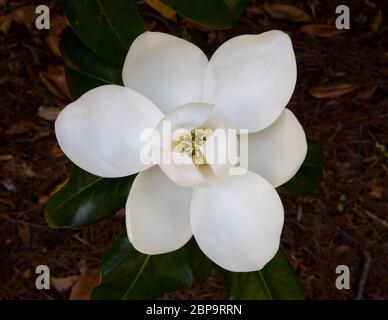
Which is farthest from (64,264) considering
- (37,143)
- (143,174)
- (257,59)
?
(257,59)

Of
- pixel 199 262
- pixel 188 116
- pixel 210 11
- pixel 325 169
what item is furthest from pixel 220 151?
pixel 325 169

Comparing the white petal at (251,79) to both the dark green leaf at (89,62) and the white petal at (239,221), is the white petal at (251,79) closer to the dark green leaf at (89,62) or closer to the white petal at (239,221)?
the white petal at (239,221)

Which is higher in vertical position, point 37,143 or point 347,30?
point 347,30

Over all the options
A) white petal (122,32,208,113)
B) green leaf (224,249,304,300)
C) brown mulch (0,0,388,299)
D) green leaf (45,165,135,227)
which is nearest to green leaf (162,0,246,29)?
white petal (122,32,208,113)

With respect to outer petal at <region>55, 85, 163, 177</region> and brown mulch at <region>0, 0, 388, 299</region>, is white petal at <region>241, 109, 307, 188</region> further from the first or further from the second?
brown mulch at <region>0, 0, 388, 299</region>

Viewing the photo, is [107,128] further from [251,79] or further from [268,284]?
[268,284]

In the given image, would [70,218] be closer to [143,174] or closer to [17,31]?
[143,174]

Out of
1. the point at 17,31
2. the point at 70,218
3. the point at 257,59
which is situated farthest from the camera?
the point at 17,31
